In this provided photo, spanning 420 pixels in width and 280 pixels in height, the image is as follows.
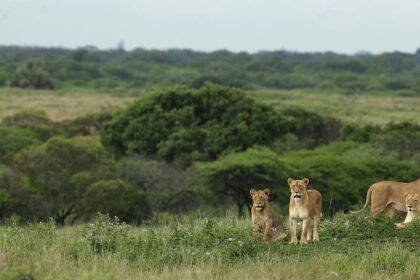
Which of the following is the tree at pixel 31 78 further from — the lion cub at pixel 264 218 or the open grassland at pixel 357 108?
the lion cub at pixel 264 218

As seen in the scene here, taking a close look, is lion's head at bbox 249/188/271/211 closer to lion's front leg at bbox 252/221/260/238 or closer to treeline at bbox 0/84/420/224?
lion's front leg at bbox 252/221/260/238

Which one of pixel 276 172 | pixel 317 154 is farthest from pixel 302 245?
pixel 317 154

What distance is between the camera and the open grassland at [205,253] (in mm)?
7941

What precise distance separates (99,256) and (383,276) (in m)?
3.07

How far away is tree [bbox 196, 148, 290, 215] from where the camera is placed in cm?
2855

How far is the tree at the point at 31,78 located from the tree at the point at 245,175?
75.5 metres

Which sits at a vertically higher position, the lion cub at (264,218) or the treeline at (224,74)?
the lion cub at (264,218)

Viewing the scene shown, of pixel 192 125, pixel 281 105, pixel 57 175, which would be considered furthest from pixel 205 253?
pixel 281 105

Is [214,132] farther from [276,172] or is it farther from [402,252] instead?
[402,252]

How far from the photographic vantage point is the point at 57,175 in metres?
28.2

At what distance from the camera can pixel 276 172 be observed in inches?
1141

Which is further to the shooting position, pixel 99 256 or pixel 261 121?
pixel 261 121

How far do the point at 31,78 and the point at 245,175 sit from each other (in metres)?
77.8

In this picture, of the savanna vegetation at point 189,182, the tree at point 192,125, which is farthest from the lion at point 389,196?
Result: the tree at point 192,125
